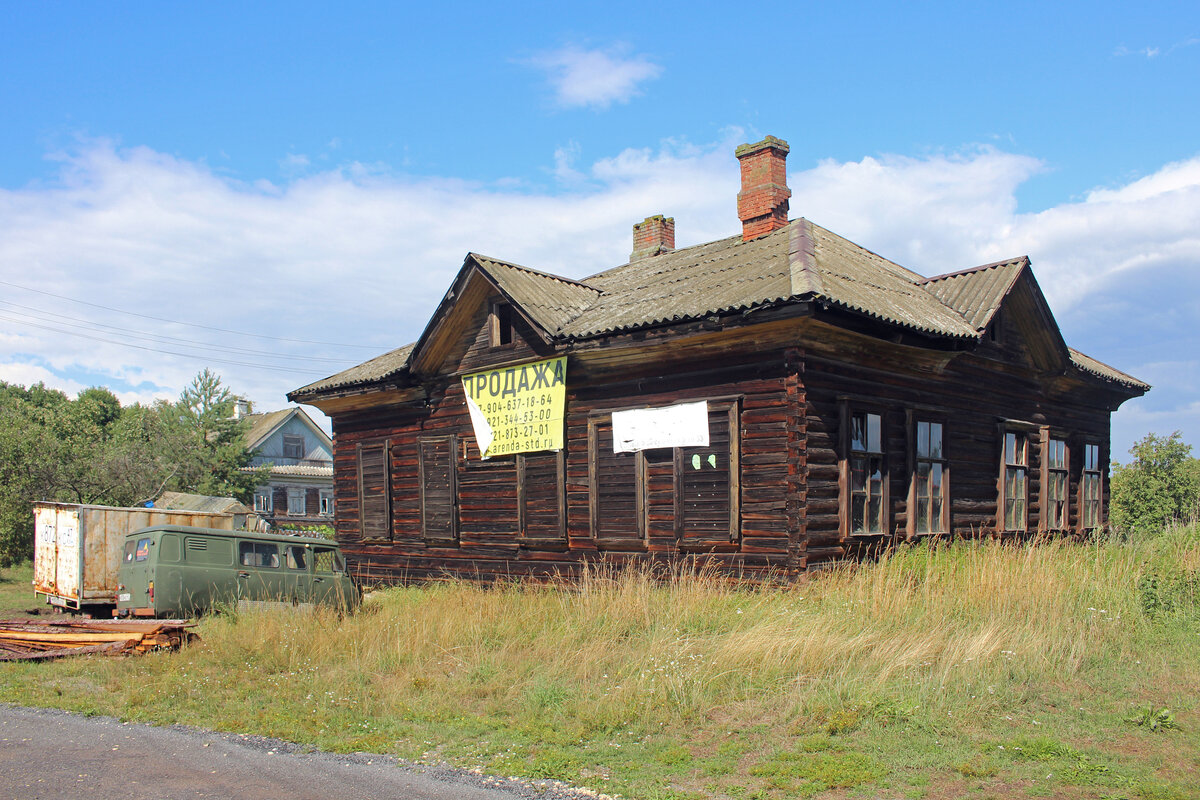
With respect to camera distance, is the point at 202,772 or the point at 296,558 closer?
the point at 202,772

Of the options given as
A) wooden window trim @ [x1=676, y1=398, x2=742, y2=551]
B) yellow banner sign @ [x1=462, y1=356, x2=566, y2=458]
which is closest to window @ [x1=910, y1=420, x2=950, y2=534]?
wooden window trim @ [x1=676, y1=398, x2=742, y2=551]

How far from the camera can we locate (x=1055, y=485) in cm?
1905

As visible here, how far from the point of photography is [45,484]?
2927 centimetres

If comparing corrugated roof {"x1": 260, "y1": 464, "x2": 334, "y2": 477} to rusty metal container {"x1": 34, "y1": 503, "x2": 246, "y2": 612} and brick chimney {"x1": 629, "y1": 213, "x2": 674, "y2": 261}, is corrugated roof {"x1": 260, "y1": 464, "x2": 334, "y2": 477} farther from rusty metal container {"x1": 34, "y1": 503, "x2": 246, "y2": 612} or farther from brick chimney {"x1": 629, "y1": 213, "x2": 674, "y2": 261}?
brick chimney {"x1": 629, "y1": 213, "x2": 674, "y2": 261}

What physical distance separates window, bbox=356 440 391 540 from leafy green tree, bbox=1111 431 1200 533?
24.0 m

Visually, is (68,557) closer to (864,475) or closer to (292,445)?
(864,475)

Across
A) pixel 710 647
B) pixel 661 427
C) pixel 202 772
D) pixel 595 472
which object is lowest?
pixel 202 772

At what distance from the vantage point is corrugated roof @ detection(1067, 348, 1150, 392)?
19.7 metres

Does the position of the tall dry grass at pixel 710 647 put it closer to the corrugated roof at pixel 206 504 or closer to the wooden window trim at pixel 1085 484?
the wooden window trim at pixel 1085 484

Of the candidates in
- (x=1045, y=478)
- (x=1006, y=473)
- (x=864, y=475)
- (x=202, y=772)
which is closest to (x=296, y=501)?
(x=1045, y=478)

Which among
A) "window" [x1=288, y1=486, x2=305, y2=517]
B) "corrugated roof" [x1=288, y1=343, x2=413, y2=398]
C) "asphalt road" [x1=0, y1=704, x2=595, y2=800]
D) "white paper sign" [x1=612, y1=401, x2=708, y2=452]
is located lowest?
"window" [x1=288, y1=486, x2=305, y2=517]

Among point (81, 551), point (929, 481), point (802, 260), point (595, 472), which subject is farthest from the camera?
point (81, 551)

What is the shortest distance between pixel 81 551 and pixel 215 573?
15.3ft

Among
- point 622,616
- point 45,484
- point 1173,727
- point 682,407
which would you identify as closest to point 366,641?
point 622,616
